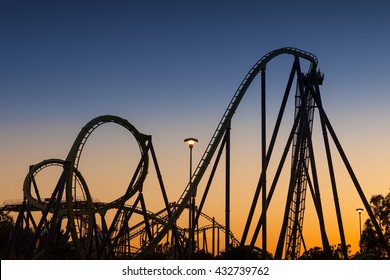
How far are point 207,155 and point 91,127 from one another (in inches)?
236

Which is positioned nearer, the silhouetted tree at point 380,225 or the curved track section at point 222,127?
the curved track section at point 222,127

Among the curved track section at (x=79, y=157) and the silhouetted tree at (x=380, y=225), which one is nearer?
the curved track section at (x=79, y=157)

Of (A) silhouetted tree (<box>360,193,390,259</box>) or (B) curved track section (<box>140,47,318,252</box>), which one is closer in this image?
(B) curved track section (<box>140,47,318,252</box>)

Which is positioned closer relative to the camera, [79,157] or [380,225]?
[79,157]

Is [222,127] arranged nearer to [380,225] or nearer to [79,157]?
[79,157]

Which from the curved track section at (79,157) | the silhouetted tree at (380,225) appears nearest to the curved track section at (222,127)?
the curved track section at (79,157)

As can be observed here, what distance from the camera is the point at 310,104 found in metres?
30.2

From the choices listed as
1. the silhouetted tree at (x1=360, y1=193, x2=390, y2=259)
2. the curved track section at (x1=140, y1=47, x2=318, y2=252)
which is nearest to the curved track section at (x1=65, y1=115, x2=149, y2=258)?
the curved track section at (x1=140, y1=47, x2=318, y2=252)

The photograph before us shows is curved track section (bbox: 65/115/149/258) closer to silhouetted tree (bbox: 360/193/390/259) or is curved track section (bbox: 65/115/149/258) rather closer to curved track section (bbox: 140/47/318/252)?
curved track section (bbox: 140/47/318/252)

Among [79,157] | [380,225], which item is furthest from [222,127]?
[380,225]

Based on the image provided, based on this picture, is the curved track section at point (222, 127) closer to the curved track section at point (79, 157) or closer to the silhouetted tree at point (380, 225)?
the curved track section at point (79, 157)
